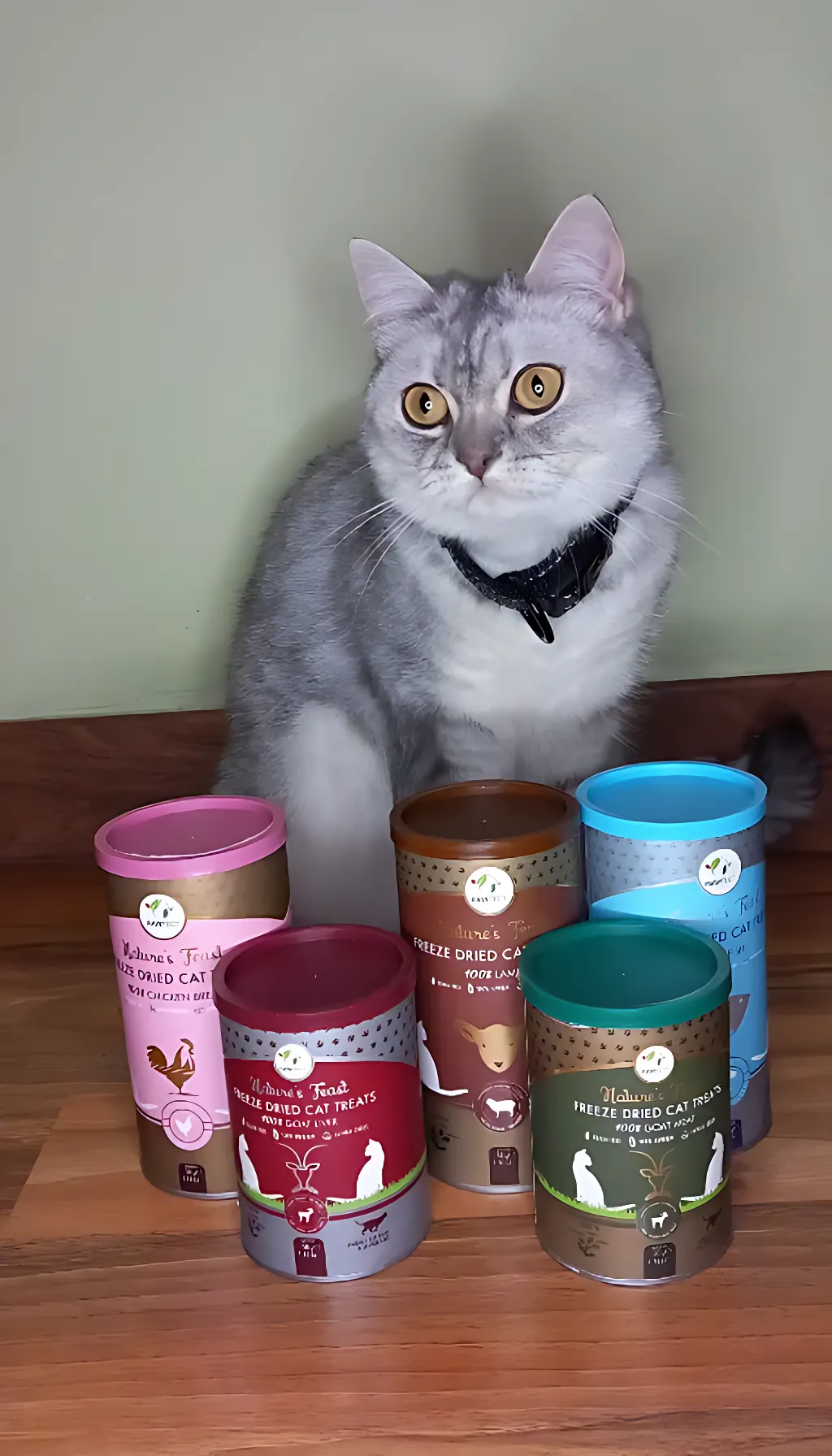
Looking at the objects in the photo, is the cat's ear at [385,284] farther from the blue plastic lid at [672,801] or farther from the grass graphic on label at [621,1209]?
the grass graphic on label at [621,1209]

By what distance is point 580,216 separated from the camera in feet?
3.38

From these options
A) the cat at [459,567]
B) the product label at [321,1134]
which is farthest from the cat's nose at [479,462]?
the product label at [321,1134]

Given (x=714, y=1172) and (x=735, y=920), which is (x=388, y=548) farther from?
(x=714, y=1172)

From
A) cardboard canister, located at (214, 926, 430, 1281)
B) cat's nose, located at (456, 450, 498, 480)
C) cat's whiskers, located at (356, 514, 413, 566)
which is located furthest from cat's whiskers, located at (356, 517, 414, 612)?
cardboard canister, located at (214, 926, 430, 1281)

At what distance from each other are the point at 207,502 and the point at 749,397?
62cm

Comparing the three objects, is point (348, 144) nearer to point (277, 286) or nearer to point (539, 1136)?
point (277, 286)

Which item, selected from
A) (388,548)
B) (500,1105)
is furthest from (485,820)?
(388,548)

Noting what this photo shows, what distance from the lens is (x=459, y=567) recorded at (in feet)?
3.78

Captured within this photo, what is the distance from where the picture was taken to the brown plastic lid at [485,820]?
87 cm

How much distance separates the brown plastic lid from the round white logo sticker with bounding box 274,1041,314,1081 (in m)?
0.16

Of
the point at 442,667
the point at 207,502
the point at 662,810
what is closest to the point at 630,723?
the point at 442,667

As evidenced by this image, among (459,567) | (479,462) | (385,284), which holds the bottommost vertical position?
(459,567)

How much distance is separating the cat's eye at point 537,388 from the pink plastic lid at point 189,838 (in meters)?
0.41

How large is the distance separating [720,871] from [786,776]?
490 mm
